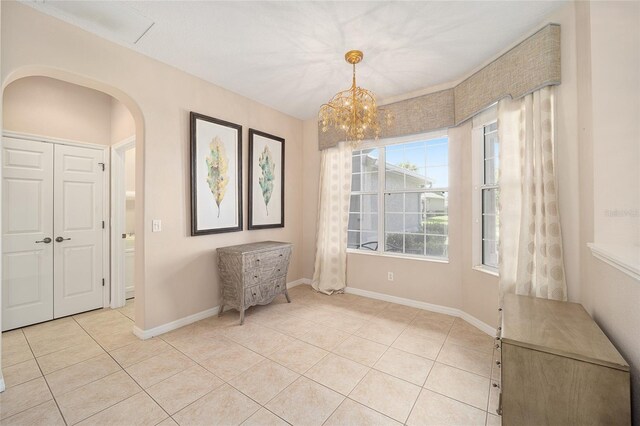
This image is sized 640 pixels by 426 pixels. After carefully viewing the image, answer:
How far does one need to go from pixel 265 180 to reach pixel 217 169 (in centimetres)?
79

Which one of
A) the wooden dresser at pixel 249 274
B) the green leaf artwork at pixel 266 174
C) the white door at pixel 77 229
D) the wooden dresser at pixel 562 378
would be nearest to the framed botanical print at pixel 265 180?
the green leaf artwork at pixel 266 174

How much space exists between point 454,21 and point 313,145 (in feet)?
8.61

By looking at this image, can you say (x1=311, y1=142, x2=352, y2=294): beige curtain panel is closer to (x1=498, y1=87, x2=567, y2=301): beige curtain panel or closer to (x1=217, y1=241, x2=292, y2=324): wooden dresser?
(x1=217, y1=241, x2=292, y2=324): wooden dresser

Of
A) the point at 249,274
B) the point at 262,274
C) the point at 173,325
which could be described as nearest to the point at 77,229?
the point at 173,325

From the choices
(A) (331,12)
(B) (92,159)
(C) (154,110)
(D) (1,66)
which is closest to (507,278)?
(A) (331,12)

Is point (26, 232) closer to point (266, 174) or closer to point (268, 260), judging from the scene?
point (268, 260)

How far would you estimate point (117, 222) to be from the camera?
3486 millimetres

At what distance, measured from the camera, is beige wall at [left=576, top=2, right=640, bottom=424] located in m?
1.44

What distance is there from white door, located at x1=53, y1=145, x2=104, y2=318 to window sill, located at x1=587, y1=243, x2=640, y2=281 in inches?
188

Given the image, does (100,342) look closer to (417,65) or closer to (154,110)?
(154,110)

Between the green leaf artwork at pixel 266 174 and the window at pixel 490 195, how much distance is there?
2755mm

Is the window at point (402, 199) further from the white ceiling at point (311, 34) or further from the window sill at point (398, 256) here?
the white ceiling at point (311, 34)

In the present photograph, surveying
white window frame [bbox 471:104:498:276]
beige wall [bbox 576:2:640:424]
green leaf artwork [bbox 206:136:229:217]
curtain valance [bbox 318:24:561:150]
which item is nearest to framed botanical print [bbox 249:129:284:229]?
green leaf artwork [bbox 206:136:229:217]

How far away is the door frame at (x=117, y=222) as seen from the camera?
3455mm
